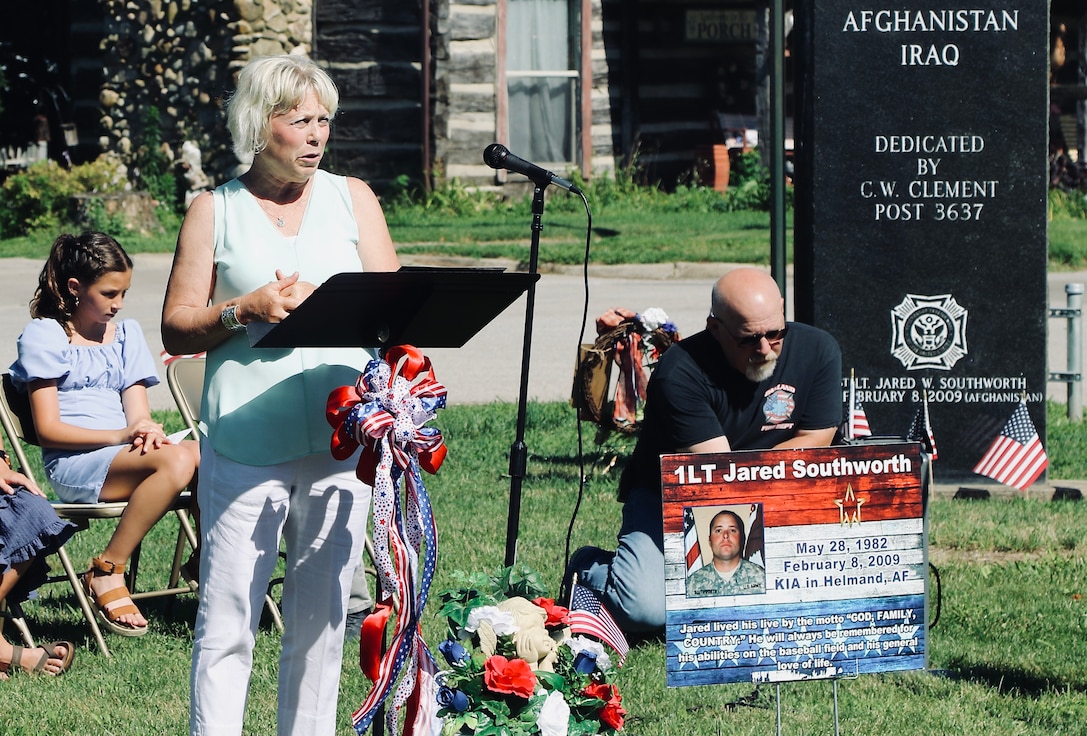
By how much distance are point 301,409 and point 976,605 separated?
3.18m

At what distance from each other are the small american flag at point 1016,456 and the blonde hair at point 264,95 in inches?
188

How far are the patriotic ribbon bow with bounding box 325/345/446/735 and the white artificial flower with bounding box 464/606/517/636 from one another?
18 cm

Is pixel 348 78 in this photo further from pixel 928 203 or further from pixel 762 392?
pixel 762 392

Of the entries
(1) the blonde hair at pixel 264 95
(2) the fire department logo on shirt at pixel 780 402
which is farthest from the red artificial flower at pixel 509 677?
(2) the fire department logo on shirt at pixel 780 402

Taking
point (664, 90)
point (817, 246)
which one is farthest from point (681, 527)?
point (664, 90)

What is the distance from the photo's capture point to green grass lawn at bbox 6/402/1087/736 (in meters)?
4.72

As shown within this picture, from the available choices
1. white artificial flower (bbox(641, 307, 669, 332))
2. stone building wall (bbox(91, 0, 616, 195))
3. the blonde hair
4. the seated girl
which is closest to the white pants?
the blonde hair

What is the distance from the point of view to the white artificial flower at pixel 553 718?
11.5 feet

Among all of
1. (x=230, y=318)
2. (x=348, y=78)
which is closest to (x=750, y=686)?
(x=230, y=318)

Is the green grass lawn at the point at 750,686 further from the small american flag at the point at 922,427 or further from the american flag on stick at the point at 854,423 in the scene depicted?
the american flag on stick at the point at 854,423

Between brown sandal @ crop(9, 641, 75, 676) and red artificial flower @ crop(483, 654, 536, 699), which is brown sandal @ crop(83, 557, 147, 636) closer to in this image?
brown sandal @ crop(9, 641, 75, 676)

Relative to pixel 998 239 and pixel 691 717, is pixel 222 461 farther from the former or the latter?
pixel 998 239

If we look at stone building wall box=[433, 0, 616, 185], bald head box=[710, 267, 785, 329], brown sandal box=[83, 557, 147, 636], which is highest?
stone building wall box=[433, 0, 616, 185]

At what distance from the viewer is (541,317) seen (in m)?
12.9
